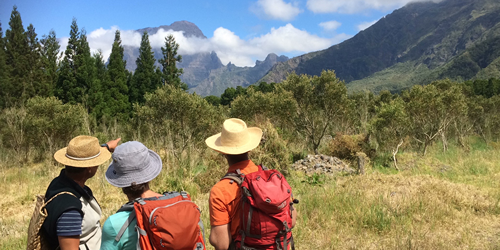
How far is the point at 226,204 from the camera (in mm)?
2072

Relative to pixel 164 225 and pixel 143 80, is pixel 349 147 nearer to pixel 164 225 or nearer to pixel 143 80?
pixel 164 225

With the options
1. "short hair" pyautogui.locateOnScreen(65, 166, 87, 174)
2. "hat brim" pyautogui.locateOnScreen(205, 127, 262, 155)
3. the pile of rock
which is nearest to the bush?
the pile of rock

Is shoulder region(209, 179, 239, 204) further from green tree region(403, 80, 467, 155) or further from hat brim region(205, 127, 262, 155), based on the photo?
green tree region(403, 80, 467, 155)

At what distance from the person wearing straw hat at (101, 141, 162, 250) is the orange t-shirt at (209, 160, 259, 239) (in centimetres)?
43

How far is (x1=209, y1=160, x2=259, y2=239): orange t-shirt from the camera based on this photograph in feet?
6.75

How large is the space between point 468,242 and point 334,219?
2.02 meters

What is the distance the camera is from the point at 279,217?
82.2 inches

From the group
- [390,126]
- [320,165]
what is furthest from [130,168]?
[390,126]

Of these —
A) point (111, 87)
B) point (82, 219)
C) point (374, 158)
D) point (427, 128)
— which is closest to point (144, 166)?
point (82, 219)

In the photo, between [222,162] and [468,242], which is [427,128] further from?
[468,242]

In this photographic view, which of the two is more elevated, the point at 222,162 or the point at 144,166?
the point at 144,166

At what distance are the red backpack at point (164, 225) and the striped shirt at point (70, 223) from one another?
0.32m

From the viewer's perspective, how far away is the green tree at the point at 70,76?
886 inches

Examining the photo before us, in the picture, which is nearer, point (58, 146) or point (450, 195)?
point (450, 195)
